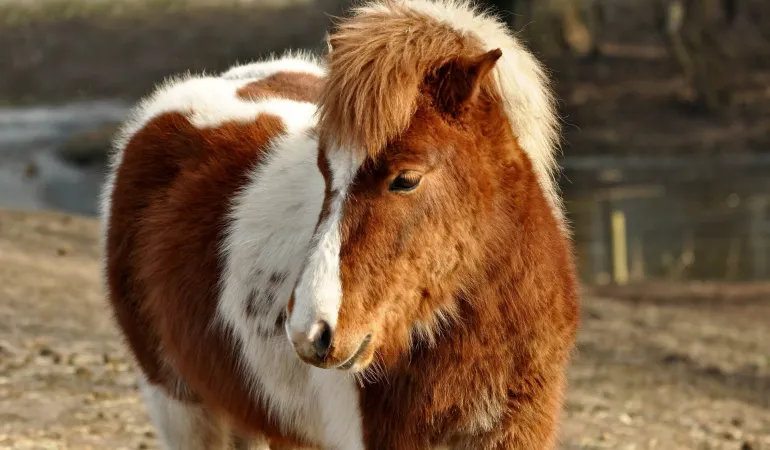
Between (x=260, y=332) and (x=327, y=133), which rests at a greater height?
(x=327, y=133)

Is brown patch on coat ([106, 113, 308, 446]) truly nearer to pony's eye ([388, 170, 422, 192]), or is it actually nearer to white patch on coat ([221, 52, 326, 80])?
white patch on coat ([221, 52, 326, 80])

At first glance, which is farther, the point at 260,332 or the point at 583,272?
the point at 583,272

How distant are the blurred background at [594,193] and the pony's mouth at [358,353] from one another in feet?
8.04

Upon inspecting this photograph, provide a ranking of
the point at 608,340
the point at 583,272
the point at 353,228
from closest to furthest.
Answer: the point at 353,228
the point at 608,340
the point at 583,272

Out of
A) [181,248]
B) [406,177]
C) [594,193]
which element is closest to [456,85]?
[406,177]

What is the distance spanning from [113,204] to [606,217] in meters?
13.4

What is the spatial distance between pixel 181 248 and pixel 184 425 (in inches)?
31.5

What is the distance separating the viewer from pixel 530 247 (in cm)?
346

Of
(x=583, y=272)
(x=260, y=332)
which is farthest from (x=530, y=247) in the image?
(x=583, y=272)

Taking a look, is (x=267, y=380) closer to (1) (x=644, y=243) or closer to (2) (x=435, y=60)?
(2) (x=435, y=60)

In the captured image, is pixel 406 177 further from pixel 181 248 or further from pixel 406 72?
pixel 181 248

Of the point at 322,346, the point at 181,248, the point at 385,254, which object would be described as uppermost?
the point at 385,254

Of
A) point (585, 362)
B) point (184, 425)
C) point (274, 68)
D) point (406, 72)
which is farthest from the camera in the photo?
point (585, 362)

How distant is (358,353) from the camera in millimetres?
3072
